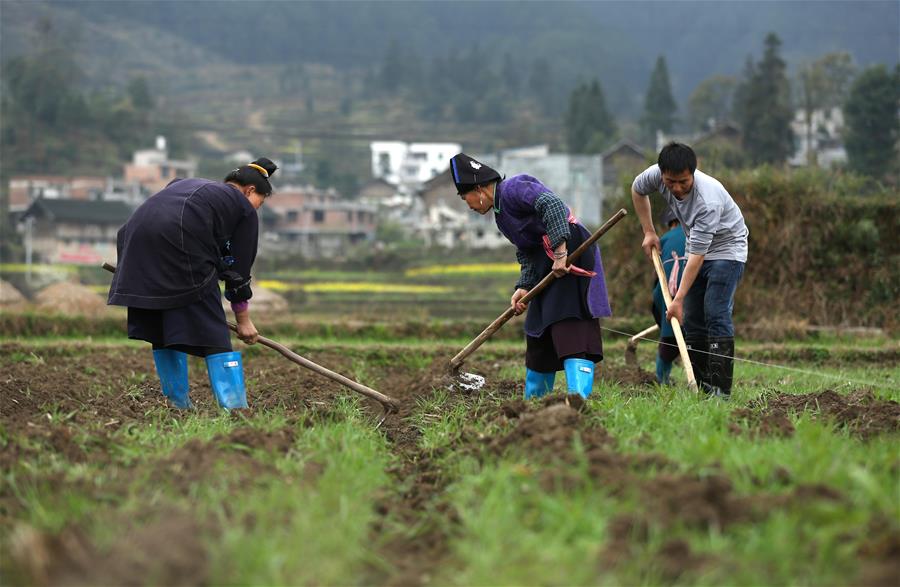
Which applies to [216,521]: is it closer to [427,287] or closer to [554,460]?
[554,460]

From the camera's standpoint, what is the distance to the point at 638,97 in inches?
6811

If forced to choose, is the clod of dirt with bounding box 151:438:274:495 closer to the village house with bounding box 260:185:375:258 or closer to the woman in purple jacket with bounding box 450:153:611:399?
the woman in purple jacket with bounding box 450:153:611:399

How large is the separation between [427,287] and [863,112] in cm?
2269

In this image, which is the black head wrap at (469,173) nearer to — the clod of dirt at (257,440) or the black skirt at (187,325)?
the black skirt at (187,325)

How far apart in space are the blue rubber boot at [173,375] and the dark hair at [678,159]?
3.32 metres

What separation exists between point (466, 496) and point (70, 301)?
17.8 meters

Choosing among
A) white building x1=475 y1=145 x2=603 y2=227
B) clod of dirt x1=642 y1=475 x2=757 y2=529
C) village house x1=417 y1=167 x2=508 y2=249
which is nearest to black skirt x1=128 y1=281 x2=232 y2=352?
clod of dirt x1=642 y1=475 x2=757 y2=529

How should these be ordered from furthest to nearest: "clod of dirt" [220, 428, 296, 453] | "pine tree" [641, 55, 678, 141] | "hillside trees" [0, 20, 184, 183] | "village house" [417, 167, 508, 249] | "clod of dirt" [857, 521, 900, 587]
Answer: "pine tree" [641, 55, 678, 141] < "hillside trees" [0, 20, 184, 183] < "village house" [417, 167, 508, 249] < "clod of dirt" [220, 428, 296, 453] < "clod of dirt" [857, 521, 900, 587]

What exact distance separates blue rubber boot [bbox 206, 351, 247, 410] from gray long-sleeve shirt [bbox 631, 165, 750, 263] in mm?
3033

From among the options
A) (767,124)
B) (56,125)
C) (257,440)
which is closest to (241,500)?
(257,440)

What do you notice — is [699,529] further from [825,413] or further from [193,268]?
[193,268]

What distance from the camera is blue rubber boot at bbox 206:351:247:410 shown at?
6680 mm

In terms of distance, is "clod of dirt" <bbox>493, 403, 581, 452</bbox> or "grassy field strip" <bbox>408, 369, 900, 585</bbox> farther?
"clod of dirt" <bbox>493, 403, 581, 452</bbox>

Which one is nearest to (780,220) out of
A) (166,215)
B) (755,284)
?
(755,284)
